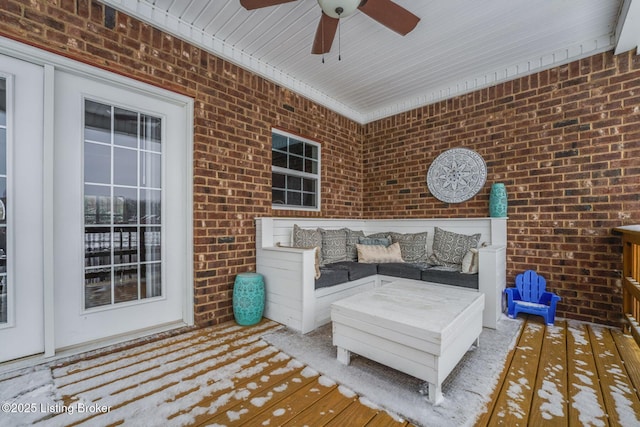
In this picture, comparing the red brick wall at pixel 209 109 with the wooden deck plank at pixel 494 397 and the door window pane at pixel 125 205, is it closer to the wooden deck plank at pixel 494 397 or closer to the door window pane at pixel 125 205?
the door window pane at pixel 125 205

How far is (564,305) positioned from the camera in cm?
314

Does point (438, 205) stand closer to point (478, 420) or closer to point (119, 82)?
point (478, 420)

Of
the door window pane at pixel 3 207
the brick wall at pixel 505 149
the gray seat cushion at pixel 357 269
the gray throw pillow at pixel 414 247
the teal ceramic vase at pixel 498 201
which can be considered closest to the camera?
the door window pane at pixel 3 207

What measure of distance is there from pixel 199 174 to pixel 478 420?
113 inches

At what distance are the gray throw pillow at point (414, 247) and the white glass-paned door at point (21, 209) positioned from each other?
377 centimetres

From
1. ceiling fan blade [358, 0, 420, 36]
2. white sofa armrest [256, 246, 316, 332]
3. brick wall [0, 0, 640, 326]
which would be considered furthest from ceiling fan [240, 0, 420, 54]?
white sofa armrest [256, 246, 316, 332]

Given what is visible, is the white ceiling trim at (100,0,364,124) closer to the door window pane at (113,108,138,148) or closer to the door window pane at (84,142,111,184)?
the door window pane at (113,108,138,148)

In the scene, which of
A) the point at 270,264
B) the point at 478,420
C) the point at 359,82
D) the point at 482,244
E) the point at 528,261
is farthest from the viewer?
the point at 359,82

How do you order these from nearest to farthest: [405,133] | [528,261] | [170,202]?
[170,202], [528,261], [405,133]

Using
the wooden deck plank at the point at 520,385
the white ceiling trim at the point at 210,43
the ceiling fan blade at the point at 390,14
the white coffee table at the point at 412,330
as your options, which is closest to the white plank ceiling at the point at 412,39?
the white ceiling trim at the point at 210,43

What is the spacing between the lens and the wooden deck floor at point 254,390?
1.52 meters

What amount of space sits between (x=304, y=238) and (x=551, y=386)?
249 centimetres

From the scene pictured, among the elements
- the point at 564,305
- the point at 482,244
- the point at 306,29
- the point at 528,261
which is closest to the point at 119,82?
the point at 306,29

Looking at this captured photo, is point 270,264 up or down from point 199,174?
down
